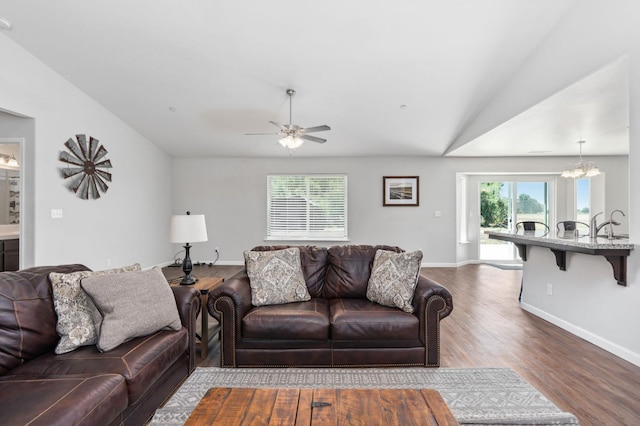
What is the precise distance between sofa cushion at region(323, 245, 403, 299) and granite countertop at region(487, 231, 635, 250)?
155 centimetres

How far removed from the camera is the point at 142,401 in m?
1.70

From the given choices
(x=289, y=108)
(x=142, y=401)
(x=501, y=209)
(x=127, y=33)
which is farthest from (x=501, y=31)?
(x=501, y=209)

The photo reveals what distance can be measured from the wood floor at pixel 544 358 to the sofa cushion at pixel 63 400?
1104 millimetres

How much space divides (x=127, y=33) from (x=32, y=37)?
1135mm

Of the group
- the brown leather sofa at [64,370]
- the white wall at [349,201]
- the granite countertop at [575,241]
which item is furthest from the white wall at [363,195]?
the brown leather sofa at [64,370]

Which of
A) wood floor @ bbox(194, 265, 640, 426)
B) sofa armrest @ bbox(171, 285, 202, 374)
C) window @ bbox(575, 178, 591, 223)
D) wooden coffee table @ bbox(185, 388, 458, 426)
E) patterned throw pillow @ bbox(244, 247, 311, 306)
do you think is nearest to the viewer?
wooden coffee table @ bbox(185, 388, 458, 426)

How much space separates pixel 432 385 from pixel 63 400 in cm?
206

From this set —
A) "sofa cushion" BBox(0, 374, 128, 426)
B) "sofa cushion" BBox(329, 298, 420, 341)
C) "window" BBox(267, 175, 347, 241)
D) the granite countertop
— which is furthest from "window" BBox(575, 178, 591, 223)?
"sofa cushion" BBox(0, 374, 128, 426)

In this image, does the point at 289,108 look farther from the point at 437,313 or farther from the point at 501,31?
the point at 437,313

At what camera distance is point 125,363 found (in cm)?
165

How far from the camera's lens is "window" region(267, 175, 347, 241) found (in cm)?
703

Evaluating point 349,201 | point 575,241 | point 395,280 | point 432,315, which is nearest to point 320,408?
point 432,315

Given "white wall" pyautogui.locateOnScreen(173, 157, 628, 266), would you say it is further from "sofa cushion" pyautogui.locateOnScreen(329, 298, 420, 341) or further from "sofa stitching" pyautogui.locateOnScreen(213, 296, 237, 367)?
"sofa stitching" pyautogui.locateOnScreen(213, 296, 237, 367)

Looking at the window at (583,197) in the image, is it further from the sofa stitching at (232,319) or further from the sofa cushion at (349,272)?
the sofa stitching at (232,319)
